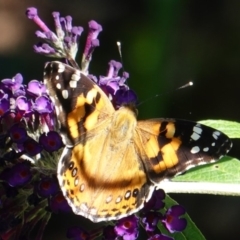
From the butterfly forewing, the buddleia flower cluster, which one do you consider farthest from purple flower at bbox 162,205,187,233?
the butterfly forewing

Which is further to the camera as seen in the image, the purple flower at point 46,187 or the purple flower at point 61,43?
the purple flower at point 61,43

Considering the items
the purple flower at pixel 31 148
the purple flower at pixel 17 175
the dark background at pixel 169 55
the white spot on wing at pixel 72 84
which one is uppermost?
the white spot on wing at pixel 72 84

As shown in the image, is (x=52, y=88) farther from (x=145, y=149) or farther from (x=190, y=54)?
(x=190, y=54)

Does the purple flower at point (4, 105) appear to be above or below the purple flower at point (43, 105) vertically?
below

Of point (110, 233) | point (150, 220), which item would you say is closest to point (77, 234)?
point (110, 233)

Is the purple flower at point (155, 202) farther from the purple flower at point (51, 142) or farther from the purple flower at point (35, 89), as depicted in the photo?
the purple flower at point (35, 89)

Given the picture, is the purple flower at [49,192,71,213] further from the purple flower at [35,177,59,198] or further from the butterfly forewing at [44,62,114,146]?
the butterfly forewing at [44,62,114,146]

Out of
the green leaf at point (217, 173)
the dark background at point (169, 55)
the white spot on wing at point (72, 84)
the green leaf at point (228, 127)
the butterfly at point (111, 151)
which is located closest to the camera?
the butterfly at point (111, 151)

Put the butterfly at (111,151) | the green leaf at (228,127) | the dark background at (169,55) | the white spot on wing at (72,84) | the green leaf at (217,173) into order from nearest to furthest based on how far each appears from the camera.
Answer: the butterfly at (111,151), the white spot on wing at (72,84), the green leaf at (217,173), the green leaf at (228,127), the dark background at (169,55)

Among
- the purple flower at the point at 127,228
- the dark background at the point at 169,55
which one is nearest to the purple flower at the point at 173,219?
the purple flower at the point at 127,228

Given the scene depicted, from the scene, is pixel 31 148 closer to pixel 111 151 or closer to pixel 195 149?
pixel 111 151
